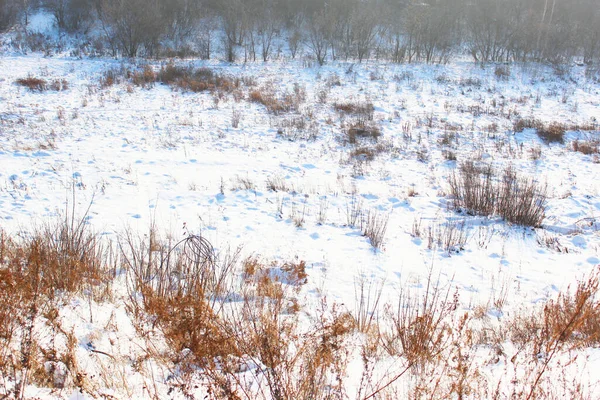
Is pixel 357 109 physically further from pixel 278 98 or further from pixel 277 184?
pixel 277 184

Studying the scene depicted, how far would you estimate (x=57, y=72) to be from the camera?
1703 cm

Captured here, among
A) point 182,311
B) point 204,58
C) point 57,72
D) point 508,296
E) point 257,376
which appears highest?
point 204,58

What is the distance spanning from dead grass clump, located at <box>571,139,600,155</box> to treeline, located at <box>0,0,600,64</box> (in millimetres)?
11516

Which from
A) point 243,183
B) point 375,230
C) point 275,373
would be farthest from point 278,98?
point 275,373

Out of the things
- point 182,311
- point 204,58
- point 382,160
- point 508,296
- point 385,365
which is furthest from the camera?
point 204,58

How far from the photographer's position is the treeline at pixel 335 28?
2188 centimetres

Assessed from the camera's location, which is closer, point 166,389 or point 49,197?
point 166,389

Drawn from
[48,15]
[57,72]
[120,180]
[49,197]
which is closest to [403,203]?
[120,180]

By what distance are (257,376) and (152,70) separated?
18231 mm

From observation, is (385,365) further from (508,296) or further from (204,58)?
(204,58)

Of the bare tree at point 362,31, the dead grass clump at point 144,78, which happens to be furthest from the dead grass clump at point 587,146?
the dead grass clump at point 144,78

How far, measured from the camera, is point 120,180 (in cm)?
794

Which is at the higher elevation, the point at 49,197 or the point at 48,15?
the point at 48,15

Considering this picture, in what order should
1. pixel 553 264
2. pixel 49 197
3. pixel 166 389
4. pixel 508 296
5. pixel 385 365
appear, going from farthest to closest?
pixel 49 197, pixel 553 264, pixel 508 296, pixel 385 365, pixel 166 389
